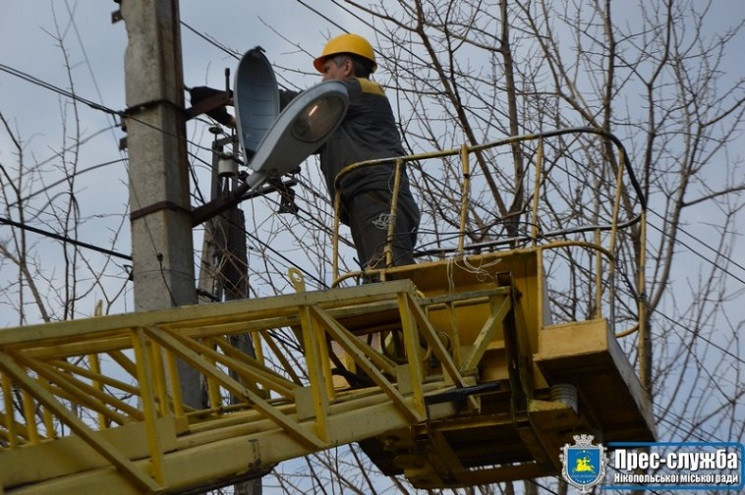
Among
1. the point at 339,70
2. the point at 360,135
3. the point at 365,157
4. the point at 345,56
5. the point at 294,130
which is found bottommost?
the point at 294,130

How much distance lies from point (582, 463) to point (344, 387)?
1.85 m

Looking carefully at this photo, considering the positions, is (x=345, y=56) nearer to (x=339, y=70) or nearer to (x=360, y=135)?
(x=339, y=70)

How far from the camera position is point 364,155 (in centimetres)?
1074

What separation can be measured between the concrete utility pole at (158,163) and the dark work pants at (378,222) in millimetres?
1366

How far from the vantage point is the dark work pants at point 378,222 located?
404 inches

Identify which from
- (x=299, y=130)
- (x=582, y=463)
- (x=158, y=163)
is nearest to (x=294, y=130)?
(x=299, y=130)

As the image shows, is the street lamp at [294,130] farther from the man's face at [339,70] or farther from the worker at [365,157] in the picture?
the man's face at [339,70]

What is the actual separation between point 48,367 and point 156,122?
11.8ft

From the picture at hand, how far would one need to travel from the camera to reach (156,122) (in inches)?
382

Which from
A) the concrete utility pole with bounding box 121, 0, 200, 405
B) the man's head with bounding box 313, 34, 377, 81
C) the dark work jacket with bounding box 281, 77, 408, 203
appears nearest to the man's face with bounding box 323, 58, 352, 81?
the man's head with bounding box 313, 34, 377, 81

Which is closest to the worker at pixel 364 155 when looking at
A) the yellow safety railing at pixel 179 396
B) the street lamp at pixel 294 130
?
the street lamp at pixel 294 130

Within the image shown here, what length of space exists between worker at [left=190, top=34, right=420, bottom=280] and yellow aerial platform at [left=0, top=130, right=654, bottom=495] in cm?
74

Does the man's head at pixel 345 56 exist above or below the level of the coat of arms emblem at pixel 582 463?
above

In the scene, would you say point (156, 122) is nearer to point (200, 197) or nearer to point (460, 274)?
point (200, 197)
